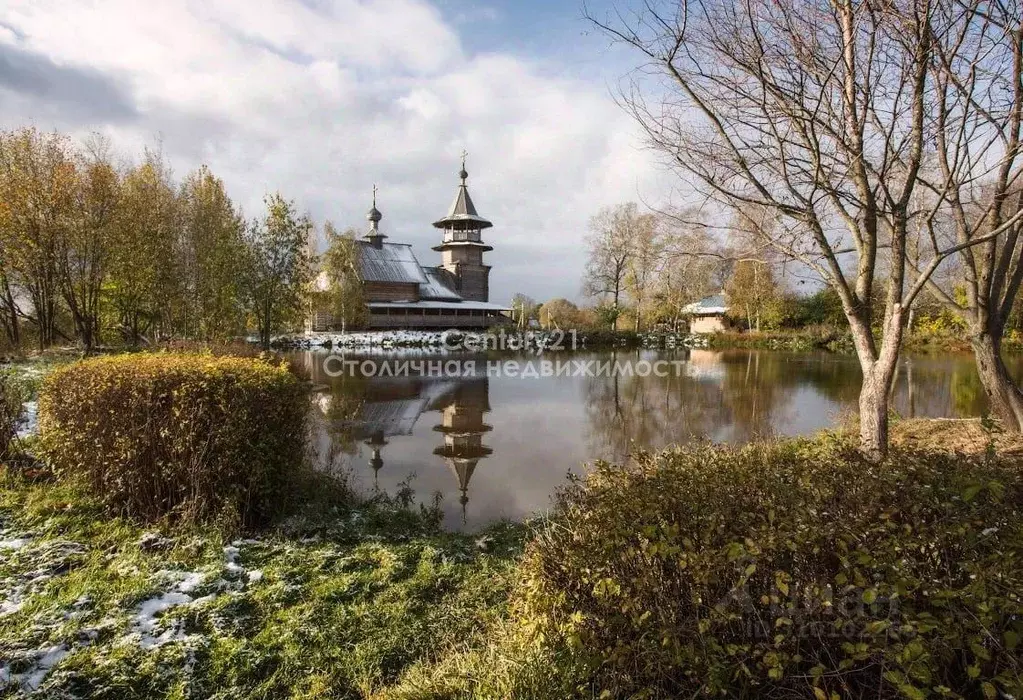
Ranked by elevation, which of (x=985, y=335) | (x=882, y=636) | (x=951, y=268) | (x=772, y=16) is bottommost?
(x=882, y=636)

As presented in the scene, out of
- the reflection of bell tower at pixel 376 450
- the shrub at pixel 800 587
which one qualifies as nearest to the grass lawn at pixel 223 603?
the shrub at pixel 800 587

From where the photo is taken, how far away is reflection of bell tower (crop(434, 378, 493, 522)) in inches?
310

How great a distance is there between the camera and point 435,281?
4628 centimetres

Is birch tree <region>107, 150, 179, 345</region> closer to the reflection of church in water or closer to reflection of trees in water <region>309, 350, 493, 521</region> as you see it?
reflection of trees in water <region>309, 350, 493, 521</region>

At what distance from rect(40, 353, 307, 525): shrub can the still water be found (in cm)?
201

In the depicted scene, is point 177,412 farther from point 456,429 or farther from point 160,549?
point 456,429

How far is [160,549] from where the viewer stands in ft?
13.9

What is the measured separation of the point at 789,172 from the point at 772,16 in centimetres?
131

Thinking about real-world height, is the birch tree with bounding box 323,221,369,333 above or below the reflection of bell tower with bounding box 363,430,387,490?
above

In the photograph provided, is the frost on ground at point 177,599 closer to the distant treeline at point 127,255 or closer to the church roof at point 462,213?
the distant treeline at point 127,255

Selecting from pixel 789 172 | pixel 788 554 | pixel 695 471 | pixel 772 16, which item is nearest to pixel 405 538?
pixel 695 471

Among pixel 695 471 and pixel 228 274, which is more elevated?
pixel 228 274

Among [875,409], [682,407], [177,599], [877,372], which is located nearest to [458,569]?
[177,599]

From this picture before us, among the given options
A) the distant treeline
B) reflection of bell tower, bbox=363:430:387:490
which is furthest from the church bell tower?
reflection of bell tower, bbox=363:430:387:490
